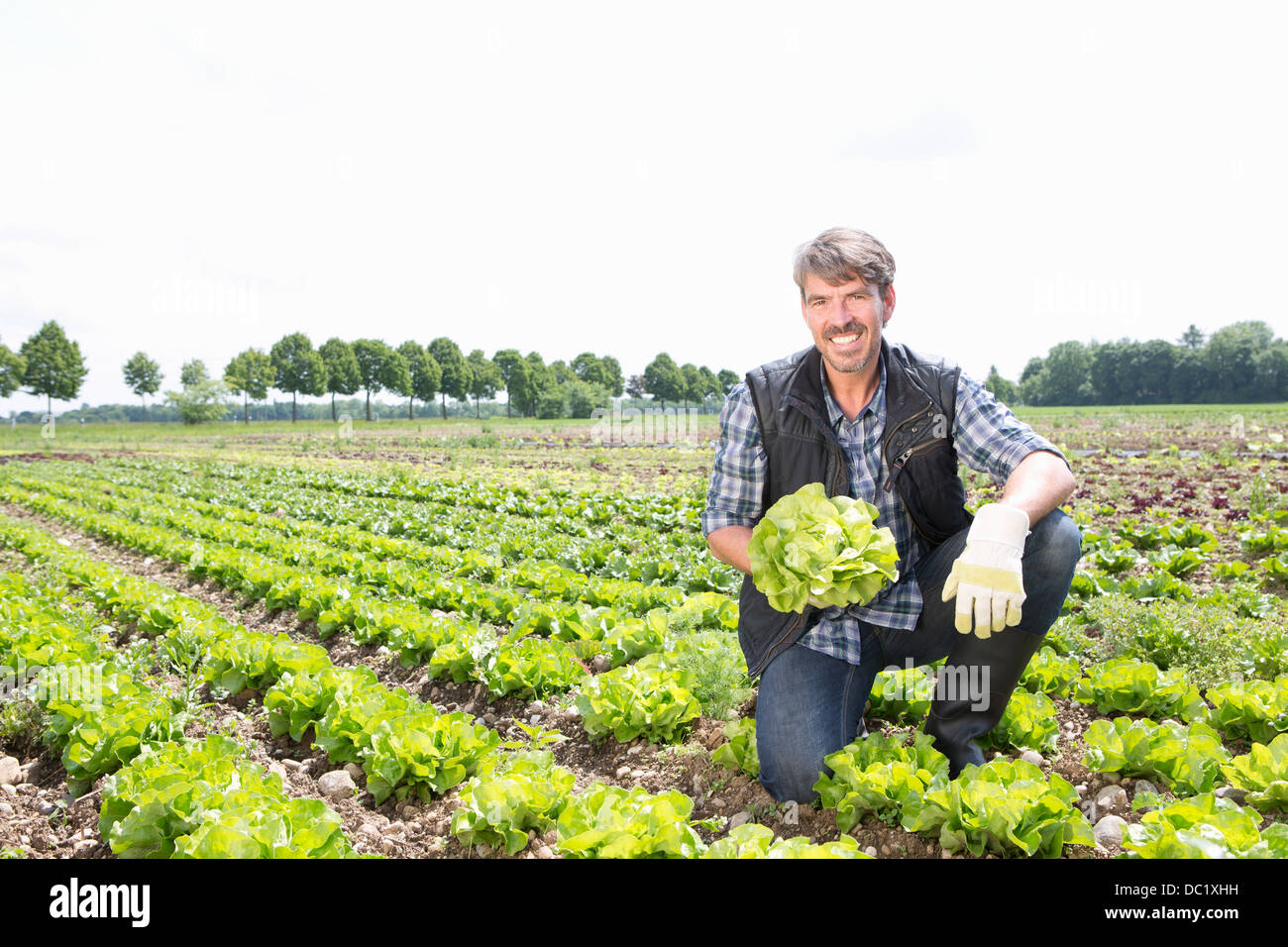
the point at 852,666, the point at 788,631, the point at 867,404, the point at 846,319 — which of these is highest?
the point at 846,319

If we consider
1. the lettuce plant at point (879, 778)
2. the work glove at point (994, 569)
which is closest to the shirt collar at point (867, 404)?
the work glove at point (994, 569)

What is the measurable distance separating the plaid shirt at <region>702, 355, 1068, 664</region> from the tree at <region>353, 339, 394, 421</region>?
77.2 m

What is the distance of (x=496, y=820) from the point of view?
2.74 meters

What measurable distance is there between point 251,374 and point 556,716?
78192mm

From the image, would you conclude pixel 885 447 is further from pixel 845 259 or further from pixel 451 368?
pixel 451 368

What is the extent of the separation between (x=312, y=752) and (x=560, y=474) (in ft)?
48.0

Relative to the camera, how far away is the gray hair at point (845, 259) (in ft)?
10.2

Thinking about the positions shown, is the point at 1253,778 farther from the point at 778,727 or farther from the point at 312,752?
the point at 312,752

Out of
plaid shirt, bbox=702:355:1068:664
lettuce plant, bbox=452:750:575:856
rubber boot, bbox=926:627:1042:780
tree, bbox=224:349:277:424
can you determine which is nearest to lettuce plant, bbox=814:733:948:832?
rubber boot, bbox=926:627:1042:780

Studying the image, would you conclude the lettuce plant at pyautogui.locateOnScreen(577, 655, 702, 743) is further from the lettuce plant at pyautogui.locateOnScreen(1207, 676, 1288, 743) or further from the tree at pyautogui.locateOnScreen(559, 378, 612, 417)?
the tree at pyautogui.locateOnScreen(559, 378, 612, 417)

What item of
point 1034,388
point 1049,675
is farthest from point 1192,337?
point 1049,675

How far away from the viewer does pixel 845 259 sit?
3.09 m

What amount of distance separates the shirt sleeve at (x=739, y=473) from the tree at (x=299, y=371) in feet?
241
